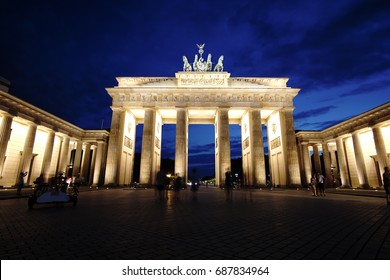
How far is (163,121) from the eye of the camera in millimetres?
36125

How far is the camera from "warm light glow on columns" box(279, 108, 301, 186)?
25.8 metres

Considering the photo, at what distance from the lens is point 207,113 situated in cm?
3209

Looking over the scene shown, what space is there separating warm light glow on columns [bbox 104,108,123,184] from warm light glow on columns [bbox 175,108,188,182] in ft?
28.6

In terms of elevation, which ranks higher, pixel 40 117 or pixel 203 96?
pixel 203 96

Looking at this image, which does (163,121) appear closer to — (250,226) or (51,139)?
(51,139)

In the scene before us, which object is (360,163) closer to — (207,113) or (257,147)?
(257,147)

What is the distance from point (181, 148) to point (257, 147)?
11.3 meters

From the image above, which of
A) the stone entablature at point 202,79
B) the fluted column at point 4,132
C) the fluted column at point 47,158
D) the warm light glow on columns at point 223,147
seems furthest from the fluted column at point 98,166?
the warm light glow on columns at point 223,147

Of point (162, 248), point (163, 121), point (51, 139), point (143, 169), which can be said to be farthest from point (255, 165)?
point (51, 139)

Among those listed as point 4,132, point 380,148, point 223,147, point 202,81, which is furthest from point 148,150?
point 380,148

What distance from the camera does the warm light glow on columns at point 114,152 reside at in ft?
83.7

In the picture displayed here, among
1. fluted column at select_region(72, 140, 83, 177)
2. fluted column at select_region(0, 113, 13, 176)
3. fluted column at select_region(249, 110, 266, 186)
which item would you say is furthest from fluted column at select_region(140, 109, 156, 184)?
fluted column at select_region(249, 110, 266, 186)

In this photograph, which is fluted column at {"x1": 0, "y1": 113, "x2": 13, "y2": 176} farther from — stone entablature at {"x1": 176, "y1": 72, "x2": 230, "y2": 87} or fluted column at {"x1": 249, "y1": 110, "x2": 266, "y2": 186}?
fluted column at {"x1": 249, "y1": 110, "x2": 266, "y2": 186}

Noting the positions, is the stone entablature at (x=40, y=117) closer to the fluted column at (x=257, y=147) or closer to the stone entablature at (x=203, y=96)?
the stone entablature at (x=203, y=96)
